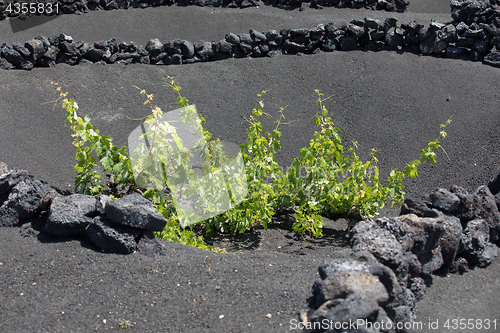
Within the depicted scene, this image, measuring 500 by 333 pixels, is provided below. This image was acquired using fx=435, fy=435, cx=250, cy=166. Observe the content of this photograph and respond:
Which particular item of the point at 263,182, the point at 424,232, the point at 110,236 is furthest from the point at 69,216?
the point at 424,232

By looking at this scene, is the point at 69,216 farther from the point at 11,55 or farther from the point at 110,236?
the point at 11,55

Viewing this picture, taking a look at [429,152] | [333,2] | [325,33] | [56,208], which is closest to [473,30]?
[325,33]

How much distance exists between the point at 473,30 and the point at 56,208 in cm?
754

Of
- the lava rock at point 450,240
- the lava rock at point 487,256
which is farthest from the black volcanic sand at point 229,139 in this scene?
the lava rock at point 450,240

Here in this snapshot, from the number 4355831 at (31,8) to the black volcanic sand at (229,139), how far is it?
0.46 meters

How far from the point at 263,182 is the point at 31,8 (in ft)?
29.8

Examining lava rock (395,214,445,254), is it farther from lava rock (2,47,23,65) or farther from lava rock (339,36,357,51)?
lava rock (2,47,23,65)

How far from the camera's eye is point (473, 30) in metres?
7.77

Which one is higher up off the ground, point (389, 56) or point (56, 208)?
point (389, 56)

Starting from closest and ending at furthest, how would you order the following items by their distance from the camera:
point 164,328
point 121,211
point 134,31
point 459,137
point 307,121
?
1. point 164,328
2. point 121,211
3. point 459,137
4. point 307,121
5. point 134,31

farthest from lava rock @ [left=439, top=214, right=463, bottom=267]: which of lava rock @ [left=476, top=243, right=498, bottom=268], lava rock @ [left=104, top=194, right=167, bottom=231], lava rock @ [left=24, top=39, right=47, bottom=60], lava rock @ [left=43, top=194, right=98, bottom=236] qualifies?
lava rock @ [left=24, top=39, right=47, bottom=60]

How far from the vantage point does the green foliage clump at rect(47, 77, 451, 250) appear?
4.06m

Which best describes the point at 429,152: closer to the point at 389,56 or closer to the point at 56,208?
the point at 56,208

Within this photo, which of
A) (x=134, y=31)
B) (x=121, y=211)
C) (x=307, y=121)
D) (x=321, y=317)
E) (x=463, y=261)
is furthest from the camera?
(x=134, y=31)
